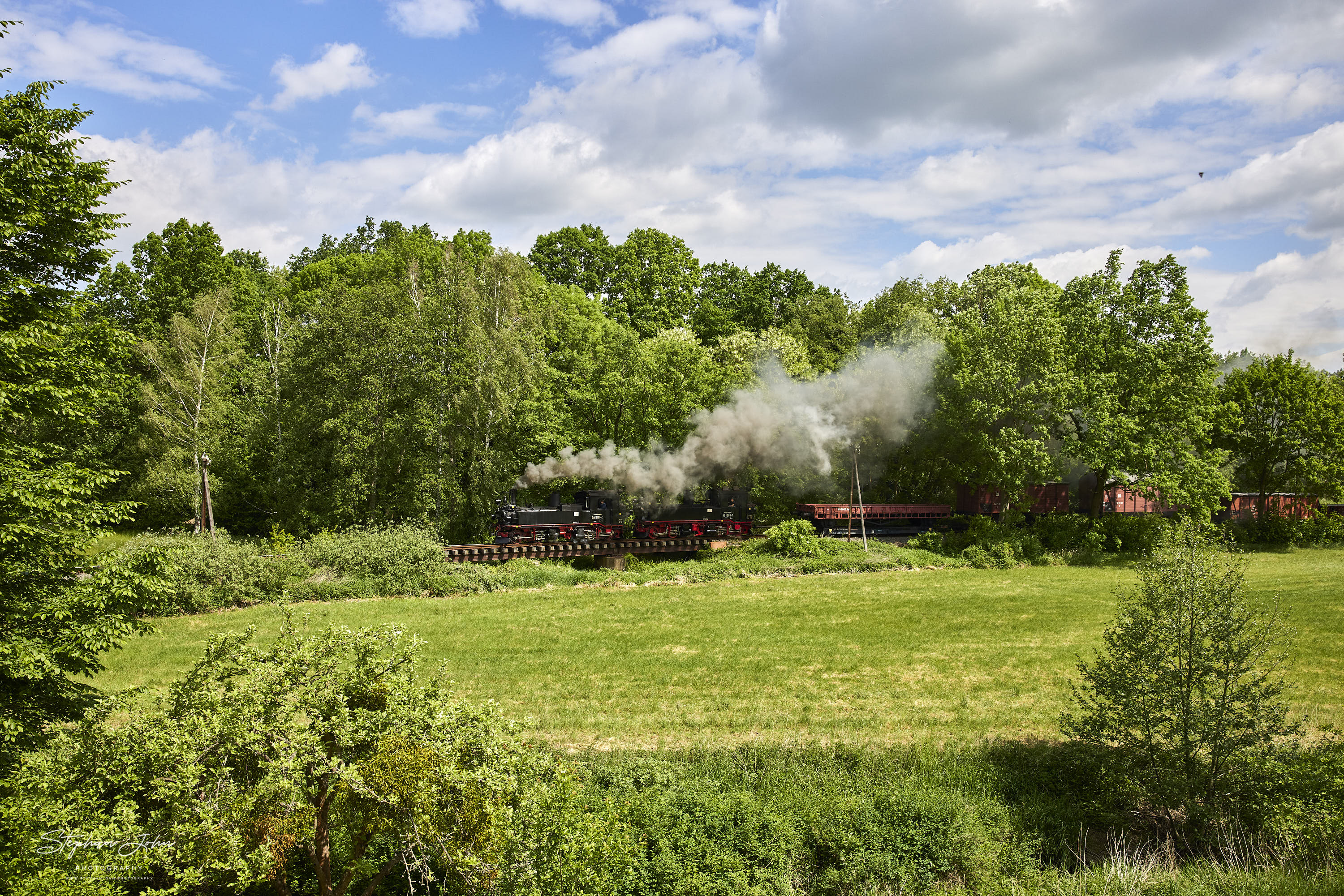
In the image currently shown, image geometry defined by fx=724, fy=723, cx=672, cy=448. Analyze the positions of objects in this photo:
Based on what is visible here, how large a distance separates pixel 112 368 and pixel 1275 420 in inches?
1992

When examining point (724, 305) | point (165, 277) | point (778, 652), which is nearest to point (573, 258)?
point (724, 305)

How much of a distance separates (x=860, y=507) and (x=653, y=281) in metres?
31.4

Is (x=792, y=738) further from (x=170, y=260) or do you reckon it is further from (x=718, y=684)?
(x=170, y=260)

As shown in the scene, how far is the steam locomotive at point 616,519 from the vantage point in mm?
34656

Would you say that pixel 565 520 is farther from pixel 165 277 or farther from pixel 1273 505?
pixel 1273 505

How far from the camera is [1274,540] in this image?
3912 cm

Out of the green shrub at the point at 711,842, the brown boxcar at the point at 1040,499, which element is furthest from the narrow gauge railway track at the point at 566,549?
the green shrub at the point at 711,842

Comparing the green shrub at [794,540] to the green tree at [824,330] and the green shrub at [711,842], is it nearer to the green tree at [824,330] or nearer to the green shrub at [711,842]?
the green tree at [824,330]

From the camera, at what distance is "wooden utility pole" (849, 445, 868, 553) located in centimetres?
3566

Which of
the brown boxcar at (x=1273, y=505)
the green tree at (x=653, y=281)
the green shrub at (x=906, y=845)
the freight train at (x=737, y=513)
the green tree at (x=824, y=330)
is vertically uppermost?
the green tree at (x=653, y=281)

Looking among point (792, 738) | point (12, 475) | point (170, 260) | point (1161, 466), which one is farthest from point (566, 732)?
point (170, 260)

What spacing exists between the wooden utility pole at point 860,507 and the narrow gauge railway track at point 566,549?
A: 7.09 m

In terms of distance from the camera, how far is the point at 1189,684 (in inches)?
453

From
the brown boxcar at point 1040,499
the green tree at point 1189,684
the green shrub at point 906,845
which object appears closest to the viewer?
the green shrub at point 906,845
